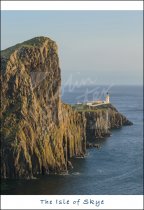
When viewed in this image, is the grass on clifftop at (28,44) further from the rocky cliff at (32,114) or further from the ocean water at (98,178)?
the ocean water at (98,178)

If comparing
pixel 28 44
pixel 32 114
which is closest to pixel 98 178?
pixel 32 114

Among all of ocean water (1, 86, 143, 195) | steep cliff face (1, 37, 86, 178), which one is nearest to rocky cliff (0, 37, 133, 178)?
steep cliff face (1, 37, 86, 178)

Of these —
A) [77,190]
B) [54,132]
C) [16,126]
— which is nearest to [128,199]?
[77,190]

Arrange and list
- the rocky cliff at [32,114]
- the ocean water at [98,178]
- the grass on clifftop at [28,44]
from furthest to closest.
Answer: the grass on clifftop at [28,44], the rocky cliff at [32,114], the ocean water at [98,178]

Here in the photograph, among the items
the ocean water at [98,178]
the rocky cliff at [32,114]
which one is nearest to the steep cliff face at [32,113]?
the rocky cliff at [32,114]

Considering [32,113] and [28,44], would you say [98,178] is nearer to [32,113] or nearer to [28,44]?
[32,113]

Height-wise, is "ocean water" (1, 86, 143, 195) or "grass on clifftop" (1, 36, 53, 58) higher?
"grass on clifftop" (1, 36, 53, 58)

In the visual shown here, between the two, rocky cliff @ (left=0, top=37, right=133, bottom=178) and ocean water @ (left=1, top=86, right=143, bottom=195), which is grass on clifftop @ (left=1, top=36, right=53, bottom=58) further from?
ocean water @ (left=1, top=86, right=143, bottom=195)

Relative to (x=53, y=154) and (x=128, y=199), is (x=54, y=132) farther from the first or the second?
(x=128, y=199)
